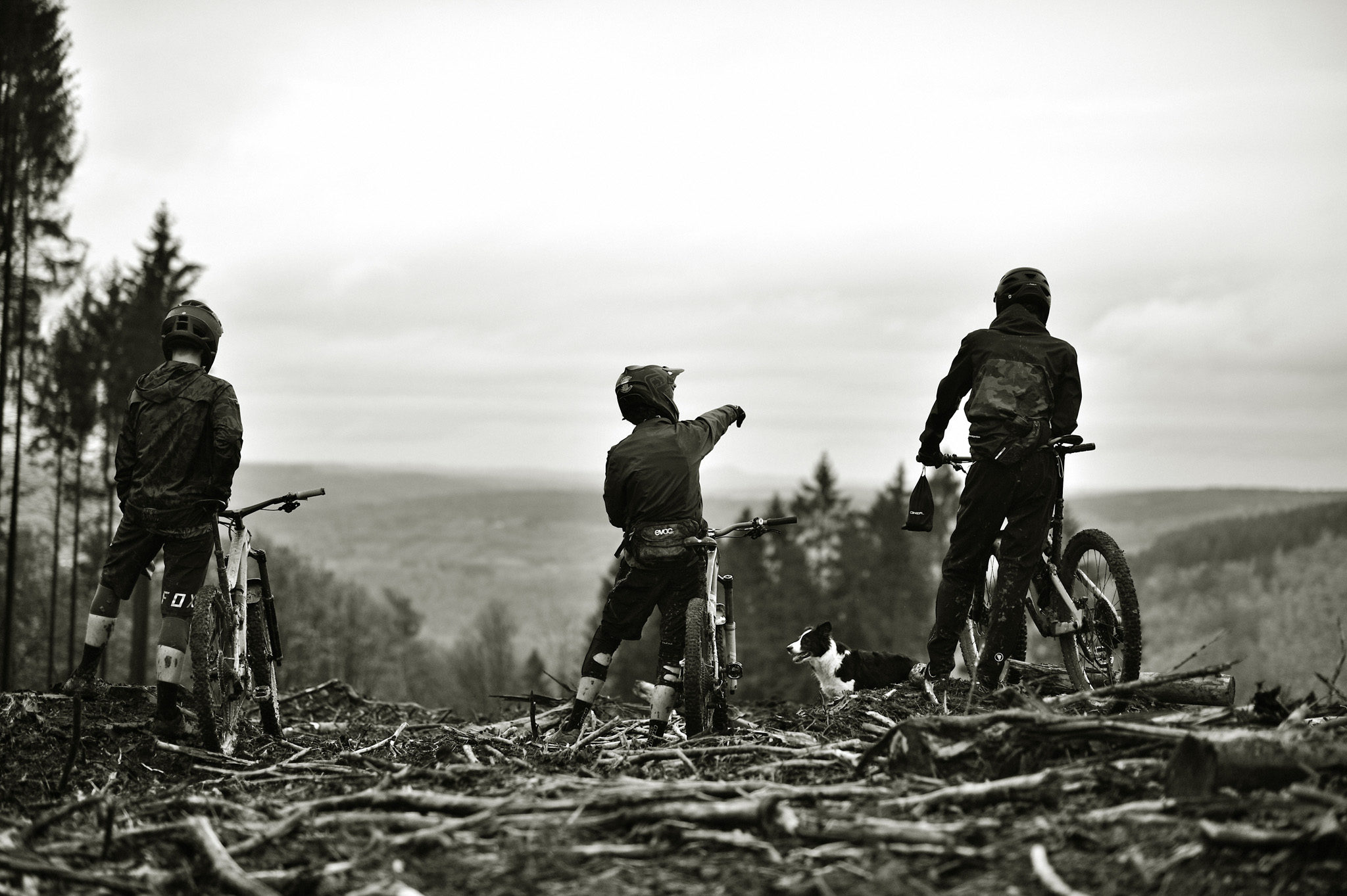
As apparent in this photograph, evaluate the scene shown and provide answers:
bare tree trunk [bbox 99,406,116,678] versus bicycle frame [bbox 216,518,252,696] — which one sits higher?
bare tree trunk [bbox 99,406,116,678]

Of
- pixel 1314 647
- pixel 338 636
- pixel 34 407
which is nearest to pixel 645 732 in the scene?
pixel 34 407

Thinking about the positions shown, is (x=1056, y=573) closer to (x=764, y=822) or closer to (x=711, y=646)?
A: (x=711, y=646)

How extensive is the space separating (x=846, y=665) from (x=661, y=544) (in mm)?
4827

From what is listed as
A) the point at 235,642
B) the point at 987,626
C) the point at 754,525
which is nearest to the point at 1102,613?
the point at 987,626

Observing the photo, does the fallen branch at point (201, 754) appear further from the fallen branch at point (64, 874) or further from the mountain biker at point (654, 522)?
the fallen branch at point (64, 874)

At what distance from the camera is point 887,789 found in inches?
194

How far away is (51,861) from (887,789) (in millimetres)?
3356

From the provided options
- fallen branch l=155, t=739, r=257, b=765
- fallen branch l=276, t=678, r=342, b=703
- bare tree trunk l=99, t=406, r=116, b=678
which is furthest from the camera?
bare tree trunk l=99, t=406, r=116, b=678

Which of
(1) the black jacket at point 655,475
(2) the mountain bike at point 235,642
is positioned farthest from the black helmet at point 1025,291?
(2) the mountain bike at point 235,642

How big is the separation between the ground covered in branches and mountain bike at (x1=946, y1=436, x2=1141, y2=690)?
1.76 m

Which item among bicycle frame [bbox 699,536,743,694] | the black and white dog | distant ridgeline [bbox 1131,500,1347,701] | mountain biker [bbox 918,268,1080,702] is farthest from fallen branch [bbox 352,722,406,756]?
distant ridgeline [bbox 1131,500,1347,701]

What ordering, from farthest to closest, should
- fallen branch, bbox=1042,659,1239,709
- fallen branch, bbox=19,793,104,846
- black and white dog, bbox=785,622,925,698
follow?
black and white dog, bbox=785,622,925,698, fallen branch, bbox=1042,659,1239,709, fallen branch, bbox=19,793,104,846

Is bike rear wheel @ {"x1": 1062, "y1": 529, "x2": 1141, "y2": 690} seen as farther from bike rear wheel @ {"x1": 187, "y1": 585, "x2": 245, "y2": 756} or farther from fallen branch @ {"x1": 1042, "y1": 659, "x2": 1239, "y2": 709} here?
bike rear wheel @ {"x1": 187, "y1": 585, "x2": 245, "y2": 756}

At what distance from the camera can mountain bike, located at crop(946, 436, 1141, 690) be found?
797 centimetres
